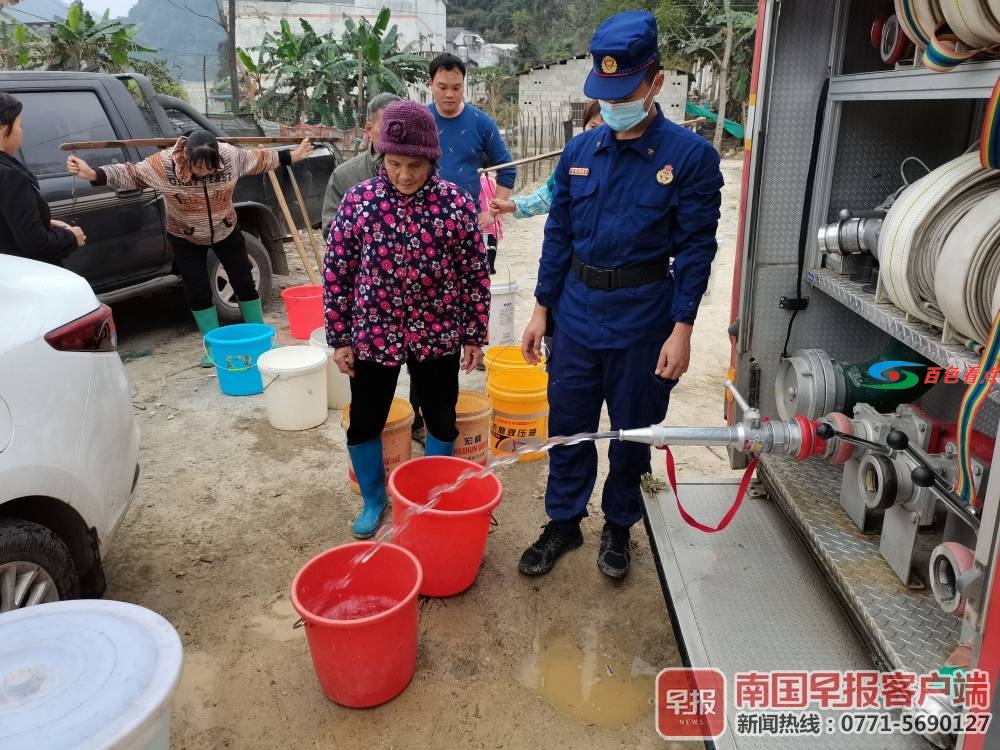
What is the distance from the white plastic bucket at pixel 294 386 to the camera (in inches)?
173

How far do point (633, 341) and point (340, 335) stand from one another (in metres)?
1.22

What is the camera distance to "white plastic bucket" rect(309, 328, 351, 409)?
473 centimetres

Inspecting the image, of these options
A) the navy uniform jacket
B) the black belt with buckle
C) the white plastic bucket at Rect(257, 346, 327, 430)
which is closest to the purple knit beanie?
the navy uniform jacket

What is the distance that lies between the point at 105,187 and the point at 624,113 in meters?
4.09

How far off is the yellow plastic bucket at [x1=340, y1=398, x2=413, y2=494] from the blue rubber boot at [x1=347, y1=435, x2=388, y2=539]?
16 cm

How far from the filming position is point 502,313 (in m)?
5.46

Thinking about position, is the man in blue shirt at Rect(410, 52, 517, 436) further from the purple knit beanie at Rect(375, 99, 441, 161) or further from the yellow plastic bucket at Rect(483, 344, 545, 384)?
the purple knit beanie at Rect(375, 99, 441, 161)

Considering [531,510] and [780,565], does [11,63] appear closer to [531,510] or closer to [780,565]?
[531,510]

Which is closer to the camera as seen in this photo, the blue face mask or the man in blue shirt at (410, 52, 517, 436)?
the blue face mask

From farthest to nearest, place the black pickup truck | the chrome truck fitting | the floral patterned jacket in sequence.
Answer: the black pickup truck → the floral patterned jacket → the chrome truck fitting

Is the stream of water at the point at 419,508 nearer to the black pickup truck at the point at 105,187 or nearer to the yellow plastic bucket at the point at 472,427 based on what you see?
the yellow plastic bucket at the point at 472,427

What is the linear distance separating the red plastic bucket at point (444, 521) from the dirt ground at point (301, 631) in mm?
134

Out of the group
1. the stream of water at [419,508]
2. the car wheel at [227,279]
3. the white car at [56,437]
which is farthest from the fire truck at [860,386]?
the car wheel at [227,279]

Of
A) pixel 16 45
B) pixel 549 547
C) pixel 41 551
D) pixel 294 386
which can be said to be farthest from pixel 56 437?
pixel 16 45
